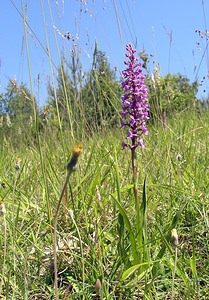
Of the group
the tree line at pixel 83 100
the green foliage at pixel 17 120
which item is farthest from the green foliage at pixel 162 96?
the green foliage at pixel 17 120

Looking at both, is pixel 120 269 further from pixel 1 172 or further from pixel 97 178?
pixel 1 172

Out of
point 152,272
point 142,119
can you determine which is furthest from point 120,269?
point 142,119

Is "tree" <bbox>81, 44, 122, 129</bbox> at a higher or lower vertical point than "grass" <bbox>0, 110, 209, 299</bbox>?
higher

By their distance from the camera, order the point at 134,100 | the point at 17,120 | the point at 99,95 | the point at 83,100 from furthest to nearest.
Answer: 1. the point at 17,120
2. the point at 83,100
3. the point at 99,95
4. the point at 134,100

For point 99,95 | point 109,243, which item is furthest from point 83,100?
point 109,243

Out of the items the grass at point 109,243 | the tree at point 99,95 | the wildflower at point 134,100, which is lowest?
the grass at point 109,243

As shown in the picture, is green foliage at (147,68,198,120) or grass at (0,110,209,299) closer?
grass at (0,110,209,299)

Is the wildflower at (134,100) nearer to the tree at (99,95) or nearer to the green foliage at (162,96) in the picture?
the tree at (99,95)

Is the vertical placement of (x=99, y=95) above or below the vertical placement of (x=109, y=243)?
above

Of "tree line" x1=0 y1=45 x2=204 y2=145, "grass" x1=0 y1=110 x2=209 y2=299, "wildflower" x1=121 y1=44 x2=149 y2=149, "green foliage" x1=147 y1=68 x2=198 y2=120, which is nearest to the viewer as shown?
"grass" x1=0 y1=110 x2=209 y2=299

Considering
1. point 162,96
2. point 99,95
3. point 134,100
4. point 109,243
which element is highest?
point 162,96

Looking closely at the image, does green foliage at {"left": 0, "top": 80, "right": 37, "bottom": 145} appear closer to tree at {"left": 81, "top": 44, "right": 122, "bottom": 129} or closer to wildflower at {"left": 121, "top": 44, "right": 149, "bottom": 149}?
tree at {"left": 81, "top": 44, "right": 122, "bottom": 129}

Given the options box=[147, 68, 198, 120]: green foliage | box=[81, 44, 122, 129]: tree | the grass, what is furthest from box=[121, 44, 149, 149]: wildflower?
box=[147, 68, 198, 120]: green foliage

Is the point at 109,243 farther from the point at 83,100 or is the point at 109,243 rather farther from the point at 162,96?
the point at 162,96
